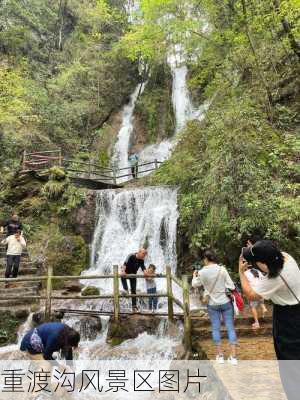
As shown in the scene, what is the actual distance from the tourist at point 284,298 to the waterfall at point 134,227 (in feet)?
33.4

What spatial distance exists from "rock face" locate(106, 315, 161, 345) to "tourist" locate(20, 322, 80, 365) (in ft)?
11.6

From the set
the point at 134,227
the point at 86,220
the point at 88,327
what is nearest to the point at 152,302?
the point at 88,327

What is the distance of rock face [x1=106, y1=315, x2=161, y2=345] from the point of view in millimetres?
8289

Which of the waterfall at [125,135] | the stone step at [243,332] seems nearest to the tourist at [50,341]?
the stone step at [243,332]

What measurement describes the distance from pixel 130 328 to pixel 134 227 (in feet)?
22.2

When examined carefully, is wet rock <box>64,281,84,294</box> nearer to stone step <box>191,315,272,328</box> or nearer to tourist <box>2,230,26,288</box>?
tourist <box>2,230,26,288</box>

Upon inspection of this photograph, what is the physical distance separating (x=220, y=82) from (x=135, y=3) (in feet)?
71.7

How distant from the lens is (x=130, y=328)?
8359 millimetres

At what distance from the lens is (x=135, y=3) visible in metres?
32.5

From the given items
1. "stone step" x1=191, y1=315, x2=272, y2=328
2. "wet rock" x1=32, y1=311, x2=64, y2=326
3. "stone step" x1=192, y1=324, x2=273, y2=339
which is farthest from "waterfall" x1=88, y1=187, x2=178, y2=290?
"stone step" x1=192, y1=324, x2=273, y2=339

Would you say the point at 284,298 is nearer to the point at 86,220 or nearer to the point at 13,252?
the point at 13,252

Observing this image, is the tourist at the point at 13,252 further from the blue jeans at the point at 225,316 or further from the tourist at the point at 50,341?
the blue jeans at the point at 225,316

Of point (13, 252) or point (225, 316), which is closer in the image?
point (225, 316)

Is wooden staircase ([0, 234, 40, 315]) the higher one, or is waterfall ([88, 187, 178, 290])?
waterfall ([88, 187, 178, 290])
